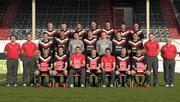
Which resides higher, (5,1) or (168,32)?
(5,1)

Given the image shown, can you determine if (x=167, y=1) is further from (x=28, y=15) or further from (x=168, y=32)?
(x=28, y=15)

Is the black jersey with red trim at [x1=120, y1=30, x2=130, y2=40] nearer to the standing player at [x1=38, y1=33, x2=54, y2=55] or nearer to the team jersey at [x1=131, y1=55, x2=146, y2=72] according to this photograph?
the team jersey at [x1=131, y1=55, x2=146, y2=72]

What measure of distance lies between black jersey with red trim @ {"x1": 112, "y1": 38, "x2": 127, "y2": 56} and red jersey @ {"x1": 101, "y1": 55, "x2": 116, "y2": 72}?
290mm

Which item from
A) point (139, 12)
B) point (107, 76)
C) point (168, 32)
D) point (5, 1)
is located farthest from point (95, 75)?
point (5, 1)

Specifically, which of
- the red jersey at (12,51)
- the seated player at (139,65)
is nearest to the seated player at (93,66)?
the seated player at (139,65)

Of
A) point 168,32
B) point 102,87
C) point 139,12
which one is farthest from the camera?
point 139,12

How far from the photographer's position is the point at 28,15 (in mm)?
33844

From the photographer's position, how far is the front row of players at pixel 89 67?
13.6 meters

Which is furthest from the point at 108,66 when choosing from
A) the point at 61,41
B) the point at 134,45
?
the point at 61,41

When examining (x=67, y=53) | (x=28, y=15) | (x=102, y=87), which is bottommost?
(x=102, y=87)

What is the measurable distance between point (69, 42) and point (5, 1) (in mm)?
22659

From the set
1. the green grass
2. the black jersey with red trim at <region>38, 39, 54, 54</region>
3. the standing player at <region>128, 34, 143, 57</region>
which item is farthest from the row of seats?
the green grass

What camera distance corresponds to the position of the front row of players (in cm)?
1364

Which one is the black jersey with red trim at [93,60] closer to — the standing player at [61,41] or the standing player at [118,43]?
the standing player at [118,43]
